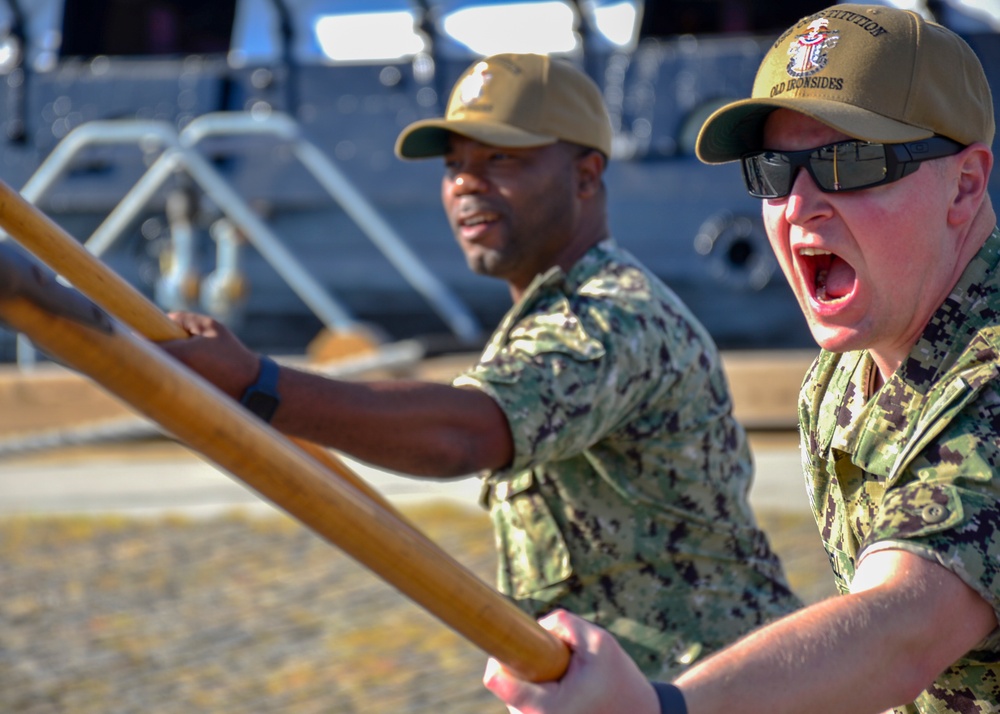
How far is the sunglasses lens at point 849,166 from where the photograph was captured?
1.55 m

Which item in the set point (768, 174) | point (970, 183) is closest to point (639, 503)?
point (768, 174)

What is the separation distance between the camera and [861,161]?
61.4 inches

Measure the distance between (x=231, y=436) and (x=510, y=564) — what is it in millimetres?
1303

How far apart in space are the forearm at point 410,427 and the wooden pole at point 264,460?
73 cm

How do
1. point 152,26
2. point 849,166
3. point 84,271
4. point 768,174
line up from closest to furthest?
point 849,166
point 768,174
point 84,271
point 152,26

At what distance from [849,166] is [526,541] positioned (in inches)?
43.9

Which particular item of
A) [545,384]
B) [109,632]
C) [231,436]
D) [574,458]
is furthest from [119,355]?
[109,632]

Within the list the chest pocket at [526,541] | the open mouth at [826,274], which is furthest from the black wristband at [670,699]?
the chest pocket at [526,541]

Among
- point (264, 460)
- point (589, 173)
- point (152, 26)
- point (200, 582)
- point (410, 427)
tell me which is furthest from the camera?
point (152, 26)

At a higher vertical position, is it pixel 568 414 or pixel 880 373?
pixel 880 373

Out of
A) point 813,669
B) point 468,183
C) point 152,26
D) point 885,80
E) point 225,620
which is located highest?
point 885,80

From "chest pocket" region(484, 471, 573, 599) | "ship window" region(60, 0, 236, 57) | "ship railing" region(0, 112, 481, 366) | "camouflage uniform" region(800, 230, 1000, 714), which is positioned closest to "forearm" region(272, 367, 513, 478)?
"chest pocket" region(484, 471, 573, 599)

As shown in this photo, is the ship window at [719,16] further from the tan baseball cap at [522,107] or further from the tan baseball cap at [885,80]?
the tan baseball cap at [885,80]

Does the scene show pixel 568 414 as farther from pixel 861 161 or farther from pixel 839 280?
pixel 861 161
